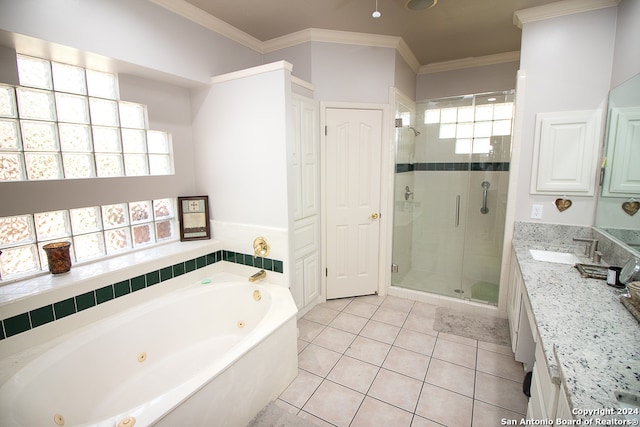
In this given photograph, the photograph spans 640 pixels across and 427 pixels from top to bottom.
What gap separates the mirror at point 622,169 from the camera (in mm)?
1721

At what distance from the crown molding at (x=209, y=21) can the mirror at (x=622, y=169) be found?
2924mm

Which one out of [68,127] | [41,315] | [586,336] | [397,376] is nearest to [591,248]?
[586,336]

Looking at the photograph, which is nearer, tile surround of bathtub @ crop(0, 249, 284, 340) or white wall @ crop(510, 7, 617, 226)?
tile surround of bathtub @ crop(0, 249, 284, 340)

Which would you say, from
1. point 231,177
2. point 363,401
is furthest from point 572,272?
point 231,177

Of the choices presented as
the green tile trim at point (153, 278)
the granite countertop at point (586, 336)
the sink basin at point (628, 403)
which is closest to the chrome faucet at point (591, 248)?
the granite countertop at point (586, 336)

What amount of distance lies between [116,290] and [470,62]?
4243 millimetres

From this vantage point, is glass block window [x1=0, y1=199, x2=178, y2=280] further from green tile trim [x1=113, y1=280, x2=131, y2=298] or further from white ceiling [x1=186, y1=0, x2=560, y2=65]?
white ceiling [x1=186, y1=0, x2=560, y2=65]

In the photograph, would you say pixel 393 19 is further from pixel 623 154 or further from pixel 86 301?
pixel 86 301

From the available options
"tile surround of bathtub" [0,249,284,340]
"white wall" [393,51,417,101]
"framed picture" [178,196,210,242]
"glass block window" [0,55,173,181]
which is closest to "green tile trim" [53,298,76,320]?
"tile surround of bathtub" [0,249,284,340]

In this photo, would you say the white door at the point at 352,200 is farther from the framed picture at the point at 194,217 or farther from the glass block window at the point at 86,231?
the glass block window at the point at 86,231

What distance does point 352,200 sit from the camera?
10.3 feet

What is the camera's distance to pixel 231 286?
94.3 inches

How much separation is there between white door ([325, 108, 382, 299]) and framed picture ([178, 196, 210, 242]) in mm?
1183

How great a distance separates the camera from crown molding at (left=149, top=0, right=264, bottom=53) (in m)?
2.18
